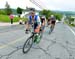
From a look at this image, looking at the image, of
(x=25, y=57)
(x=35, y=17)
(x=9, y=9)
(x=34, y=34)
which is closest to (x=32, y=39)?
(x=34, y=34)

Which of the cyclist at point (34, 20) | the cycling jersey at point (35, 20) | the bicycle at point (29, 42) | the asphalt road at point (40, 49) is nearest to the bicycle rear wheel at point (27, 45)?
the bicycle at point (29, 42)

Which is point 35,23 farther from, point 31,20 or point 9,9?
point 9,9

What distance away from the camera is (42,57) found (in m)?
8.96

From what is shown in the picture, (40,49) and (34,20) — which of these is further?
(40,49)

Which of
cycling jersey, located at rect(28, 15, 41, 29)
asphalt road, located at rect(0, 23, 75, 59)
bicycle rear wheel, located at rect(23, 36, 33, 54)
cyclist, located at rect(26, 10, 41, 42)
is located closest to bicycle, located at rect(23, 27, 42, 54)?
bicycle rear wheel, located at rect(23, 36, 33, 54)

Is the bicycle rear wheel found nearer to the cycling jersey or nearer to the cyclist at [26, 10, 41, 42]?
the cyclist at [26, 10, 41, 42]

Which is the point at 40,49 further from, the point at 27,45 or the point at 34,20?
the point at 34,20

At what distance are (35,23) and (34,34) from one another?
22.3 inches

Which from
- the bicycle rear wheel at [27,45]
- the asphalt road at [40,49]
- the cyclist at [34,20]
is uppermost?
the cyclist at [34,20]

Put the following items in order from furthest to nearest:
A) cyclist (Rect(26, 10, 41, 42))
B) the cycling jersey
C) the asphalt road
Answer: the cycling jersey
cyclist (Rect(26, 10, 41, 42))
the asphalt road

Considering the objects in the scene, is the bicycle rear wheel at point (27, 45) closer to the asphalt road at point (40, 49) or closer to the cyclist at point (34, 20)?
the asphalt road at point (40, 49)

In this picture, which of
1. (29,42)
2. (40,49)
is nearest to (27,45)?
(29,42)

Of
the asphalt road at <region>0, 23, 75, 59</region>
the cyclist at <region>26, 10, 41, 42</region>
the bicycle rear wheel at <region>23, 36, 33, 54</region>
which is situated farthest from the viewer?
the cyclist at <region>26, 10, 41, 42</region>

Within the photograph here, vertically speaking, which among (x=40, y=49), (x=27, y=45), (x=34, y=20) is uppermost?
(x=34, y=20)
